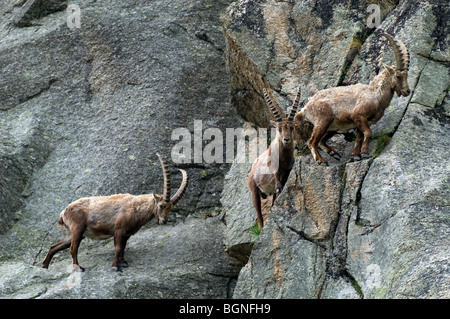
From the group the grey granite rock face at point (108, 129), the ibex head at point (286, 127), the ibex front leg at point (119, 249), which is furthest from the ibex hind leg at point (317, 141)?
the ibex front leg at point (119, 249)

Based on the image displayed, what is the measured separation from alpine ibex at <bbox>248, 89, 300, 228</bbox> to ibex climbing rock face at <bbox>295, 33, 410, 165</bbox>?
463mm

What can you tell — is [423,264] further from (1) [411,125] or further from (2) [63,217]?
(2) [63,217]

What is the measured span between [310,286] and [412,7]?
6.89m

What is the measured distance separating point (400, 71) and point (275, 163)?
298cm

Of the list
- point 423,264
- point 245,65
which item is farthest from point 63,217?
point 423,264

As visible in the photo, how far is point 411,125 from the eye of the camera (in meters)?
13.5

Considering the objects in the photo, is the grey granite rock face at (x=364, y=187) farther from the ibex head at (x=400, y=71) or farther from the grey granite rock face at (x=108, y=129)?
the grey granite rock face at (x=108, y=129)

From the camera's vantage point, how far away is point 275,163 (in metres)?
14.6

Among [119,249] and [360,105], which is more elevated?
[360,105]

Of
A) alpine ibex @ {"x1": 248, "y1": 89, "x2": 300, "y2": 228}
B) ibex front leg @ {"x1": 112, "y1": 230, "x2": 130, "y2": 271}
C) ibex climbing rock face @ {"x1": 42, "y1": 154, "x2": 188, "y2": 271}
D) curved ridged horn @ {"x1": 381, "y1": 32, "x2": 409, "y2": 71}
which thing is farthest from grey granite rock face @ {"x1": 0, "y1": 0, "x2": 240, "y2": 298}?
curved ridged horn @ {"x1": 381, "y1": 32, "x2": 409, "y2": 71}

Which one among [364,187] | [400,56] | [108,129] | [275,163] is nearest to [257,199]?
[275,163]

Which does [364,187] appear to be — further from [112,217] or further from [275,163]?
[112,217]

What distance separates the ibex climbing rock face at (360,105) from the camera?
44.1 feet

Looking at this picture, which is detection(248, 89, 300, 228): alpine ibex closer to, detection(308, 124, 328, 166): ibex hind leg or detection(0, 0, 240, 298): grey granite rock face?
detection(308, 124, 328, 166): ibex hind leg
